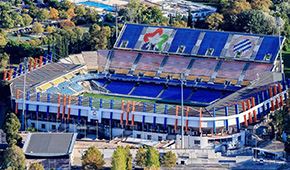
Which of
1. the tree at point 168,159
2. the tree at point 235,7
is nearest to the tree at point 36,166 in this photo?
the tree at point 168,159

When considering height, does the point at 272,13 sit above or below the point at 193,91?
above

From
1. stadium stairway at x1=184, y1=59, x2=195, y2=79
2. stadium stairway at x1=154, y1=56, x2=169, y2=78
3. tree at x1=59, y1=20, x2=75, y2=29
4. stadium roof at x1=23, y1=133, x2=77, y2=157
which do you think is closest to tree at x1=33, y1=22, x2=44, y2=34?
tree at x1=59, y1=20, x2=75, y2=29

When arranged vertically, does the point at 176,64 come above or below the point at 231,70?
above

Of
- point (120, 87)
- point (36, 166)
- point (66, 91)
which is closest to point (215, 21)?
point (120, 87)

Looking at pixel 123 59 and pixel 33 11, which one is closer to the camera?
pixel 123 59

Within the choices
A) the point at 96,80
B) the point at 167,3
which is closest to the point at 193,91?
the point at 96,80

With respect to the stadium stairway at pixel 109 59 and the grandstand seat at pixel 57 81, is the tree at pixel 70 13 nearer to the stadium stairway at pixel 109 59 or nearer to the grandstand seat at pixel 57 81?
the stadium stairway at pixel 109 59

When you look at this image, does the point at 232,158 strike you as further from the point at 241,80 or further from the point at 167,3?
the point at 167,3

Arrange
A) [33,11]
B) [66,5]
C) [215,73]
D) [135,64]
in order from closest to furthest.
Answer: [215,73] → [135,64] → [33,11] → [66,5]

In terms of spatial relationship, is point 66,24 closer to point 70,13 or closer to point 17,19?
point 70,13
